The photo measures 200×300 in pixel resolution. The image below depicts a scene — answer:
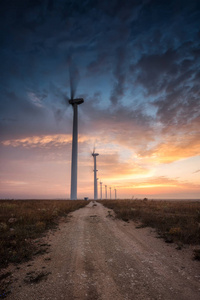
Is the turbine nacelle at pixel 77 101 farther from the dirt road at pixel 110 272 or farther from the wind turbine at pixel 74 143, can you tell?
the dirt road at pixel 110 272

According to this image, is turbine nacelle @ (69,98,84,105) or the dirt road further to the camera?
turbine nacelle @ (69,98,84,105)

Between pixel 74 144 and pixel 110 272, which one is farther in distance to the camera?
pixel 74 144

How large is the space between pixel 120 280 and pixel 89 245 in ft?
12.3

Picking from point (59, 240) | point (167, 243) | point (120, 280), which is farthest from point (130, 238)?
point (120, 280)

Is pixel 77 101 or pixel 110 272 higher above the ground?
pixel 77 101

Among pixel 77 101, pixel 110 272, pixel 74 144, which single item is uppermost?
pixel 77 101

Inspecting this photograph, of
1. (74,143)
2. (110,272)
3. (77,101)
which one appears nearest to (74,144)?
(74,143)

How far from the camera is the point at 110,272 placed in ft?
19.7

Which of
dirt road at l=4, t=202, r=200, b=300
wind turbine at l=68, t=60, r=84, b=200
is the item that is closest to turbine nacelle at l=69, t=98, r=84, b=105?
wind turbine at l=68, t=60, r=84, b=200

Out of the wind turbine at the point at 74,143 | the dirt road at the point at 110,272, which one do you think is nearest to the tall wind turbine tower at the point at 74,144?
the wind turbine at the point at 74,143

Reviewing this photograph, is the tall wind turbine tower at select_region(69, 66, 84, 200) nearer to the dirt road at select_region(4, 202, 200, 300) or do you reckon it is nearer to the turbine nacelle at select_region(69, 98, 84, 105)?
the turbine nacelle at select_region(69, 98, 84, 105)

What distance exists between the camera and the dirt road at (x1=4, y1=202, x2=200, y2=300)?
480 centimetres

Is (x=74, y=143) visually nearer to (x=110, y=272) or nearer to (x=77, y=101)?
(x=77, y=101)

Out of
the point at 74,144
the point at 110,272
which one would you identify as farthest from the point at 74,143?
the point at 110,272
